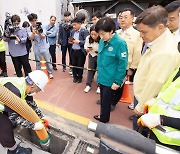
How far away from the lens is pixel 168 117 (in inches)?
47.6

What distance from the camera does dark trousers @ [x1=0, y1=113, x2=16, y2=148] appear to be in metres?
1.85

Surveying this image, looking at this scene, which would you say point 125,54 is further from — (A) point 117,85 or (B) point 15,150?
(B) point 15,150

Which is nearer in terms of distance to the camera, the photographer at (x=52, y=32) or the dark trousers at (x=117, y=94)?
the dark trousers at (x=117, y=94)

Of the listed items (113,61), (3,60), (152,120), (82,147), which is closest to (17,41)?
(3,60)

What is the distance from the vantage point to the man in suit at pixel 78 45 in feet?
13.2

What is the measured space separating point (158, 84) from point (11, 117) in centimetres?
153

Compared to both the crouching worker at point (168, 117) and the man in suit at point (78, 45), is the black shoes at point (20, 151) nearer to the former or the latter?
the crouching worker at point (168, 117)

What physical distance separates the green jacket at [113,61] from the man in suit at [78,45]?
1.72m

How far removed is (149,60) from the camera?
1587mm

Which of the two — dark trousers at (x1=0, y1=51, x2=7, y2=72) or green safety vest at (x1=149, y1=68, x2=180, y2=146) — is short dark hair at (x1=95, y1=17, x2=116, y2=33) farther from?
dark trousers at (x1=0, y1=51, x2=7, y2=72)

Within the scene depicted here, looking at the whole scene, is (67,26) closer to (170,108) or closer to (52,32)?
(52,32)

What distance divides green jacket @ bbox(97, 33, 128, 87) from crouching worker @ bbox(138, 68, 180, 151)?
1.06m

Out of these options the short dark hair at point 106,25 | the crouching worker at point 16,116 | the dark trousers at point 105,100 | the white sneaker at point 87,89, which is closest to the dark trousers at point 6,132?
the crouching worker at point 16,116

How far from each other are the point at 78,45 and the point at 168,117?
10.5 feet
